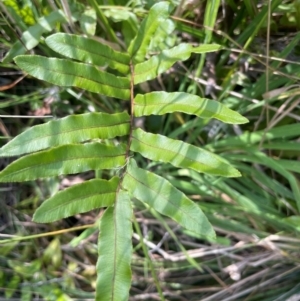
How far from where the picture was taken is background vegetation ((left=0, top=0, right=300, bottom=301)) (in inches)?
38.9

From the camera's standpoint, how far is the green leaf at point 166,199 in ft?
2.43

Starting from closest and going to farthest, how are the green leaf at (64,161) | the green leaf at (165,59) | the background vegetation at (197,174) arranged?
the green leaf at (64,161)
the green leaf at (165,59)
the background vegetation at (197,174)

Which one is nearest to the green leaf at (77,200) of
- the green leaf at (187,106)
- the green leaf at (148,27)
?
the green leaf at (187,106)

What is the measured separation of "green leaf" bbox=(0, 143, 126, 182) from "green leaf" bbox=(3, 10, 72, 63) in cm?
29

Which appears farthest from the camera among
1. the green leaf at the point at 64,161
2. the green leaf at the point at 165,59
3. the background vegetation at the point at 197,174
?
the background vegetation at the point at 197,174

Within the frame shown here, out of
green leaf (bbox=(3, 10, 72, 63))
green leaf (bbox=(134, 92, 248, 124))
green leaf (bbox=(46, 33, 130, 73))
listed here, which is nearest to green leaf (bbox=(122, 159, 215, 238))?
green leaf (bbox=(134, 92, 248, 124))

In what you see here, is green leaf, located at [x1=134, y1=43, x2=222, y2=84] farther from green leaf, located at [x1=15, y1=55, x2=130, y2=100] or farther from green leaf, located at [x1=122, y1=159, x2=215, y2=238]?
green leaf, located at [x1=122, y1=159, x2=215, y2=238]

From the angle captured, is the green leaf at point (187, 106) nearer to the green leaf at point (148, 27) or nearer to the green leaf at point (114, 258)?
the green leaf at point (148, 27)

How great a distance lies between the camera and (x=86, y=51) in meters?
0.85

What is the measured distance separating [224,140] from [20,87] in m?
0.52

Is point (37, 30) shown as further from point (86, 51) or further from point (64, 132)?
point (64, 132)

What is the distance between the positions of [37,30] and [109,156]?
1.06 ft

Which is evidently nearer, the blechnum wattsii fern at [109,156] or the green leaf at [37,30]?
the blechnum wattsii fern at [109,156]

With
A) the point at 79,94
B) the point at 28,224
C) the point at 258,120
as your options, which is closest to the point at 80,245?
the point at 28,224
